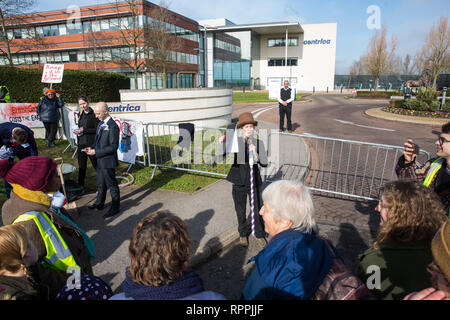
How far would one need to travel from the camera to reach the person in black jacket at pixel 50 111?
9367 mm

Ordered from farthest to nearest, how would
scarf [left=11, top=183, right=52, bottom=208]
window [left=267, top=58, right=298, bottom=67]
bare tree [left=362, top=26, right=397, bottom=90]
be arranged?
window [left=267, top=58, right=298, bottom=67] → bare tree [left=362, top=26, right=397, bottom=90] → scarf [left=11, top=183, right=52, bottom=208]

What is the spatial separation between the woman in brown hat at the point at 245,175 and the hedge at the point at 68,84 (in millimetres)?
10307

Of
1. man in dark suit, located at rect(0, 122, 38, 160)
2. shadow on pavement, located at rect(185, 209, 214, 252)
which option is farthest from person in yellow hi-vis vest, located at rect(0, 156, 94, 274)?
man in dark suit, located at rect(0, 122, 38, 160)

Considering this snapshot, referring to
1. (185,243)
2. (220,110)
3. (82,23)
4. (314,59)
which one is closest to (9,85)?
(220,110)

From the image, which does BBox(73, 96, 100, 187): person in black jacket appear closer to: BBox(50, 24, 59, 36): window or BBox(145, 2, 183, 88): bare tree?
BBox(145, 2, 183, 88): bare tree

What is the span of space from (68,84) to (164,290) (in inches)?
494

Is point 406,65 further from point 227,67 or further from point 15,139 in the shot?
point 15,139

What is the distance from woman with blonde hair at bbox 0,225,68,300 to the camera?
1.74 m

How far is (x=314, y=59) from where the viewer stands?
60.5 meters

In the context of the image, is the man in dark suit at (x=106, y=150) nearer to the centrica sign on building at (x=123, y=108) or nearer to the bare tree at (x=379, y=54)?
the centrica sign on building at (x=123, y=108)

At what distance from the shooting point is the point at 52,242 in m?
2.23

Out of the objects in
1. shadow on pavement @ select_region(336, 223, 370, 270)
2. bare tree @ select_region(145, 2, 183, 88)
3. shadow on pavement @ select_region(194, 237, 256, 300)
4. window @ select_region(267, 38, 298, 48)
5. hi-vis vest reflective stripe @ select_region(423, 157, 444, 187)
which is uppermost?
window @ select_region(267, 38, 298, 48)

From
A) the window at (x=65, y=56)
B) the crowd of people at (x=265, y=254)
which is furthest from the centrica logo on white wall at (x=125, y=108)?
the window at (x=65, y=56)

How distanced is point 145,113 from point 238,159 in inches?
347
